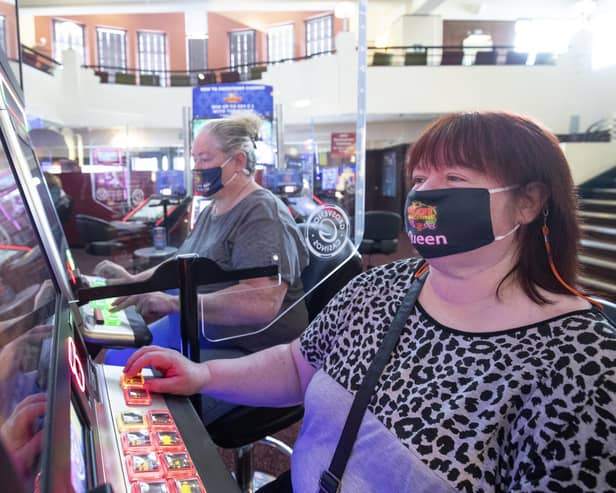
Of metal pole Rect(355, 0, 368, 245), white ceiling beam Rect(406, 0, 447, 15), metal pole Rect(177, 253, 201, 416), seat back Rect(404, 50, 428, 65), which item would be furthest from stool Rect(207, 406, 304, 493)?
white ceiling beam Rect(406, 0, 447, 15)

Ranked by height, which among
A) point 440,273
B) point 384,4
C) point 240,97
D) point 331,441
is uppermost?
point 384,4

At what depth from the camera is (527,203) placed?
2.84 ft

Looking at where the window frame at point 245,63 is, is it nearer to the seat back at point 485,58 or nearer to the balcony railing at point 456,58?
the balcony railing at point 456,58

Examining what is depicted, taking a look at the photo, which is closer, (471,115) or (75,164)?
(471,115)

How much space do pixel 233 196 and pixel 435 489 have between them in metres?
0.99

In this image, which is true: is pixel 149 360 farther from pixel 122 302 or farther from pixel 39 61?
pixel 39 61

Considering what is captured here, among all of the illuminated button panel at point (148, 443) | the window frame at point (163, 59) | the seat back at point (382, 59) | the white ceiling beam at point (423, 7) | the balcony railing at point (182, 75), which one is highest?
the white ceiling beam at point (423, 7)

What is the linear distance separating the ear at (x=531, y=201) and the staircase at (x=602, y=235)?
11.8 feet

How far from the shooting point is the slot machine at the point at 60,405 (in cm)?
43

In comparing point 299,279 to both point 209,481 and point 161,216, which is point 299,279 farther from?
point 209,481

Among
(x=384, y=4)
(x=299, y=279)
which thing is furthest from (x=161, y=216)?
(x=384, y=4)

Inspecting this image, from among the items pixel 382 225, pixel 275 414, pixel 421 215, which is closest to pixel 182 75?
pixel 275 414

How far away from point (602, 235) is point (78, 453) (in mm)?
6916

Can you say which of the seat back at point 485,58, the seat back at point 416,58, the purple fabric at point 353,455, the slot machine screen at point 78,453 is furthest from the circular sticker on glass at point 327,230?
the seat back at point 485,58
